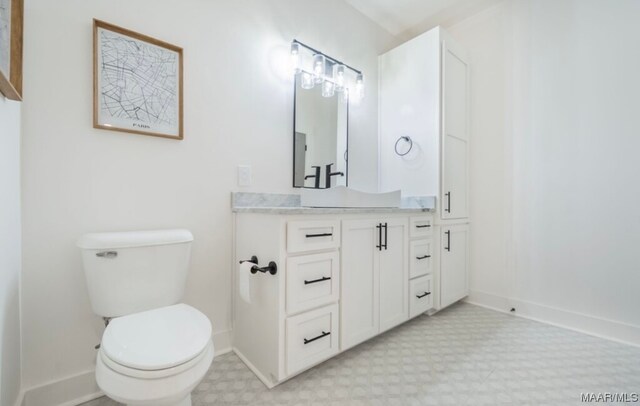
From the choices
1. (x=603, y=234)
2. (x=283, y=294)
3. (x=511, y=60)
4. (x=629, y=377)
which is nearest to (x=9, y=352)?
(x=283, y=294)

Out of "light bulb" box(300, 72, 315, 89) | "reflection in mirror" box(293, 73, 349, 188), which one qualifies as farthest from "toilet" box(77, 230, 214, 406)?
"light bulb" box(300, 72, 315, 89)

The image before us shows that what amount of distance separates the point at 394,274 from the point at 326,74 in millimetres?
1498

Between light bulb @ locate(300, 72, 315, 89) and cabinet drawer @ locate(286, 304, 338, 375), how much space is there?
4.76 ft

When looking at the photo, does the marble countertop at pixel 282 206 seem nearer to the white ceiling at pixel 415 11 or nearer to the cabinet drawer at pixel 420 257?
the cabinet drawer at pixel 420 257

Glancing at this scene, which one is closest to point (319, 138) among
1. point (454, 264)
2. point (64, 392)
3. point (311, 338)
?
point (311, 338)

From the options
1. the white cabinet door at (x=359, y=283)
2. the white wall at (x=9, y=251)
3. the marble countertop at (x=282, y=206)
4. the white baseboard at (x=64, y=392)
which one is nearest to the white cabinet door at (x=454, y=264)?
the marble countertop at (x=282, y=206)

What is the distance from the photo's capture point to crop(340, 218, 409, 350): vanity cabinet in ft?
4.96

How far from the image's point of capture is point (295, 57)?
188cm

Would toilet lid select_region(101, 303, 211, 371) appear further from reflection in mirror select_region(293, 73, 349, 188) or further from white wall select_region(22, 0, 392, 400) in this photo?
reflection in mirror select_region(293, 73, 349, 188)

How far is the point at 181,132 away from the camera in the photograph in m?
1.47

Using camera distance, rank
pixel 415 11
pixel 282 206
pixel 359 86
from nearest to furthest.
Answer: pixel 282 206
pixel 359 86
pixel 415 11

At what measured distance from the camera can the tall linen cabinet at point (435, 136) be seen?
2.16 meters

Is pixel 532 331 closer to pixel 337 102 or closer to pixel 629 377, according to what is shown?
pixel 629 377

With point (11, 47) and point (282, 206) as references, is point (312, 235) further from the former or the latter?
point (11, 47)
